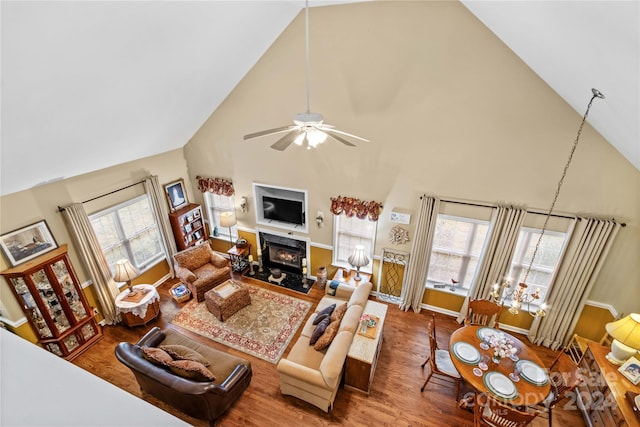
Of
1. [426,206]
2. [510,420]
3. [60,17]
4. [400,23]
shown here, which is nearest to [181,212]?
[60,17]

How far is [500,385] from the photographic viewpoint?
3615 mm

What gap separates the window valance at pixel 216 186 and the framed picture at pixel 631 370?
6.82m

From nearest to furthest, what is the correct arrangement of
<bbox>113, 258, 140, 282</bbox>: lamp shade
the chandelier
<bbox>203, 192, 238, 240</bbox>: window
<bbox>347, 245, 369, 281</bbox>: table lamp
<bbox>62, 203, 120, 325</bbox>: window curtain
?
the chandelier
<bbox>62, 203, 120, 325</bbox>: window curtain
<bbox>113, 258, 140, 282</bbox>: lamp shade
<bbox>347, 245, 369, 281</bbox>: table lamp
<bbox>203, 192, 238, 240</bbox>: window

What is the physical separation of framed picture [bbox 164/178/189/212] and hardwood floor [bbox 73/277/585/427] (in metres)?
2.73

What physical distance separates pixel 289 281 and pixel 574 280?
16.8ft

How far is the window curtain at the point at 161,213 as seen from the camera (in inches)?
241

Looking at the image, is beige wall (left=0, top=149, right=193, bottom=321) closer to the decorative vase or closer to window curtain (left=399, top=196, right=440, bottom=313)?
the decorative vase

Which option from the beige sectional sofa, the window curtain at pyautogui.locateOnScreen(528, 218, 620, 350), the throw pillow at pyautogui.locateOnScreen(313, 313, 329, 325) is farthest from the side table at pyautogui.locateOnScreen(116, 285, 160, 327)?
the window curtain at pyautogui.locateOnScreen(528, 218, 620, 350)

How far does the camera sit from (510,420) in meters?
3.33

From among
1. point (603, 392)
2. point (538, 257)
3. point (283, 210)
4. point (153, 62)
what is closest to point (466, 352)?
point (603, 392)

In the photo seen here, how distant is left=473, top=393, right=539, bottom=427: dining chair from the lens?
3.22 meters

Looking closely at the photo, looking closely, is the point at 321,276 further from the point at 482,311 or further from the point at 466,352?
the point at 466,352

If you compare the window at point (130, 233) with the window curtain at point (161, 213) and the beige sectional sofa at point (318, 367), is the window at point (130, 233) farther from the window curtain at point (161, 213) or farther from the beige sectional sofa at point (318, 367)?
the beige sectional sofa at point (318, 367)

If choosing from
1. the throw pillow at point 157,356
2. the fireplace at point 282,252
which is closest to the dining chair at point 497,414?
the throw pillow at point 157,356
